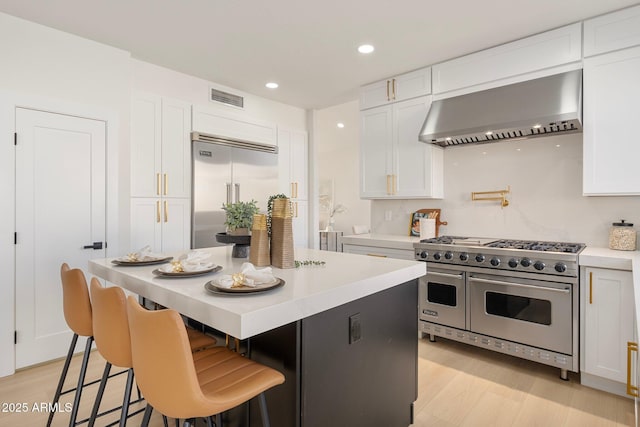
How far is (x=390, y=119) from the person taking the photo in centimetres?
392

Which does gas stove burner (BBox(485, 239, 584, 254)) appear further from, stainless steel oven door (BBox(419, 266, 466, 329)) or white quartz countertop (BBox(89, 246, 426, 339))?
white quartz countertop (BBox(89, 246, 426, 339))

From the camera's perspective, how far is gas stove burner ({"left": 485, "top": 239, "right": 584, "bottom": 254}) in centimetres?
269

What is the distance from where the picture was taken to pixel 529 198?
3.30 meters

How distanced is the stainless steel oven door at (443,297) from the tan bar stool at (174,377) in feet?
7.27

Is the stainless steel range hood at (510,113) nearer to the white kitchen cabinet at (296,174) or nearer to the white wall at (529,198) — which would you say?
the white wall at (529,198)

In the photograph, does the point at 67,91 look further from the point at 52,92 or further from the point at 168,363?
the point at 168,363

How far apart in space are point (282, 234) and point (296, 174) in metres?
3.45

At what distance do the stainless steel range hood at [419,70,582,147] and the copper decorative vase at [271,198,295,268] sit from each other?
6.80 feet

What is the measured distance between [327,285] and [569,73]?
9.02 ft

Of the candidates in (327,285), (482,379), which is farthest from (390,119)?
(327,285)

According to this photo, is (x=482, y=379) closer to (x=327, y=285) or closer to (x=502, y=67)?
(x=327, y=285)

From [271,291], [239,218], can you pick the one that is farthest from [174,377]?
[239,218]

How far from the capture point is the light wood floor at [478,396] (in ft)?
6.92

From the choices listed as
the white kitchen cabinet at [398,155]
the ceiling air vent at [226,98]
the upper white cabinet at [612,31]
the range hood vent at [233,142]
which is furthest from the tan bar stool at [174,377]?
the ceiling air vent at [226,98]
